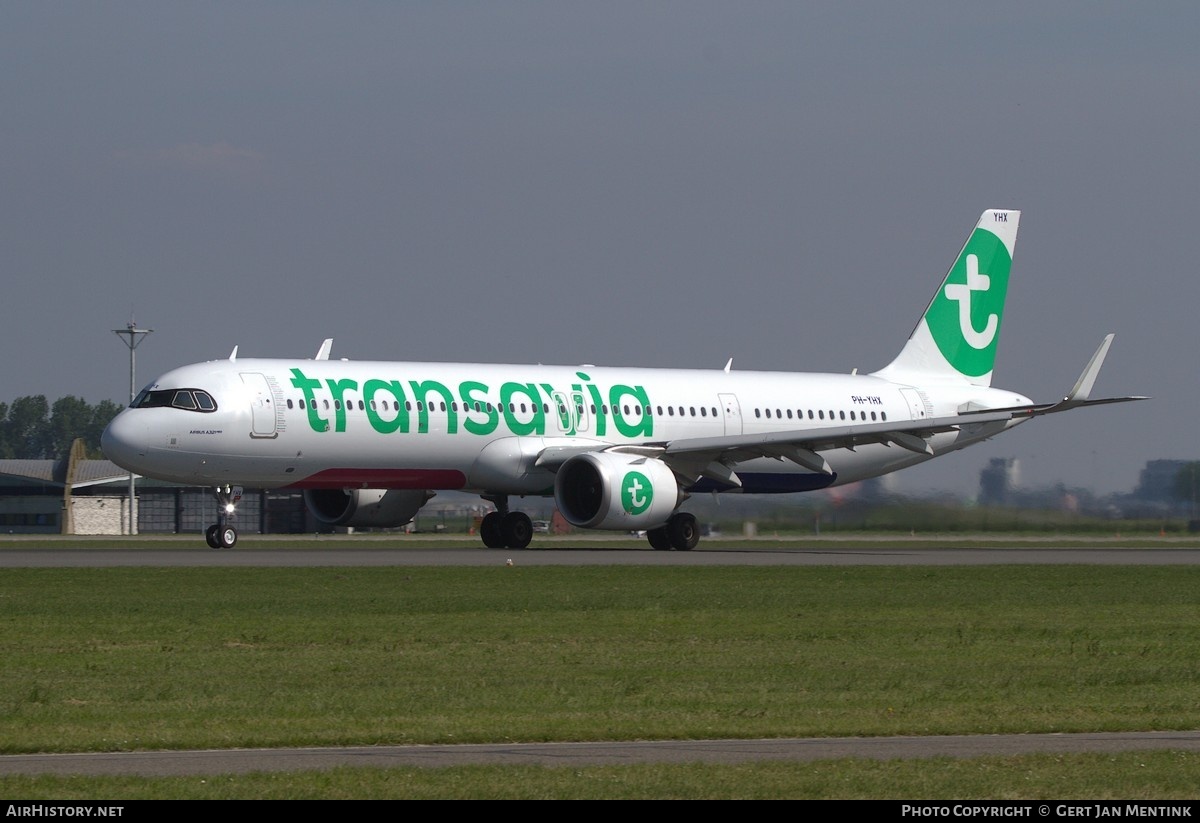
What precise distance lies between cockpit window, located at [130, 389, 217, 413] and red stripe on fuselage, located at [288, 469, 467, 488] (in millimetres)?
2954

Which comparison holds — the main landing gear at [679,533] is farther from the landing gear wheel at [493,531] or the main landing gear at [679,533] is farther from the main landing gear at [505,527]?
the landing gear wheel at [493,531]

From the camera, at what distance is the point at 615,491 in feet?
132

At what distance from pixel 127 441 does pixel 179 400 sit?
138 cm

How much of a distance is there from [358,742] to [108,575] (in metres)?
18.6

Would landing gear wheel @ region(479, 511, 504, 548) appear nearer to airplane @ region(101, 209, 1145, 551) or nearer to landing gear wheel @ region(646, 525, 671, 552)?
airplane @ region(101, 209, 1145, 551)

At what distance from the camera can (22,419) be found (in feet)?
562

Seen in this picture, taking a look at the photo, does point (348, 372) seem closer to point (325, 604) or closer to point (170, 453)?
point (170, 453)

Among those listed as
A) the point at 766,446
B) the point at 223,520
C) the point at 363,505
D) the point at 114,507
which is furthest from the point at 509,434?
the point at 114,507

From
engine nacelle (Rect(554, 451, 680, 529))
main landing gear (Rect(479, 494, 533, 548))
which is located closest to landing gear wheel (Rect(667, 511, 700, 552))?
engine nacelle (Rect(554, 451, 680, 529))

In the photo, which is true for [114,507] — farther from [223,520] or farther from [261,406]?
[261,406]

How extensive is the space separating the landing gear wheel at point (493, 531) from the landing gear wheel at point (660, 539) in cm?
365

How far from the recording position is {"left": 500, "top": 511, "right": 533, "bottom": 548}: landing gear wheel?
145ft
